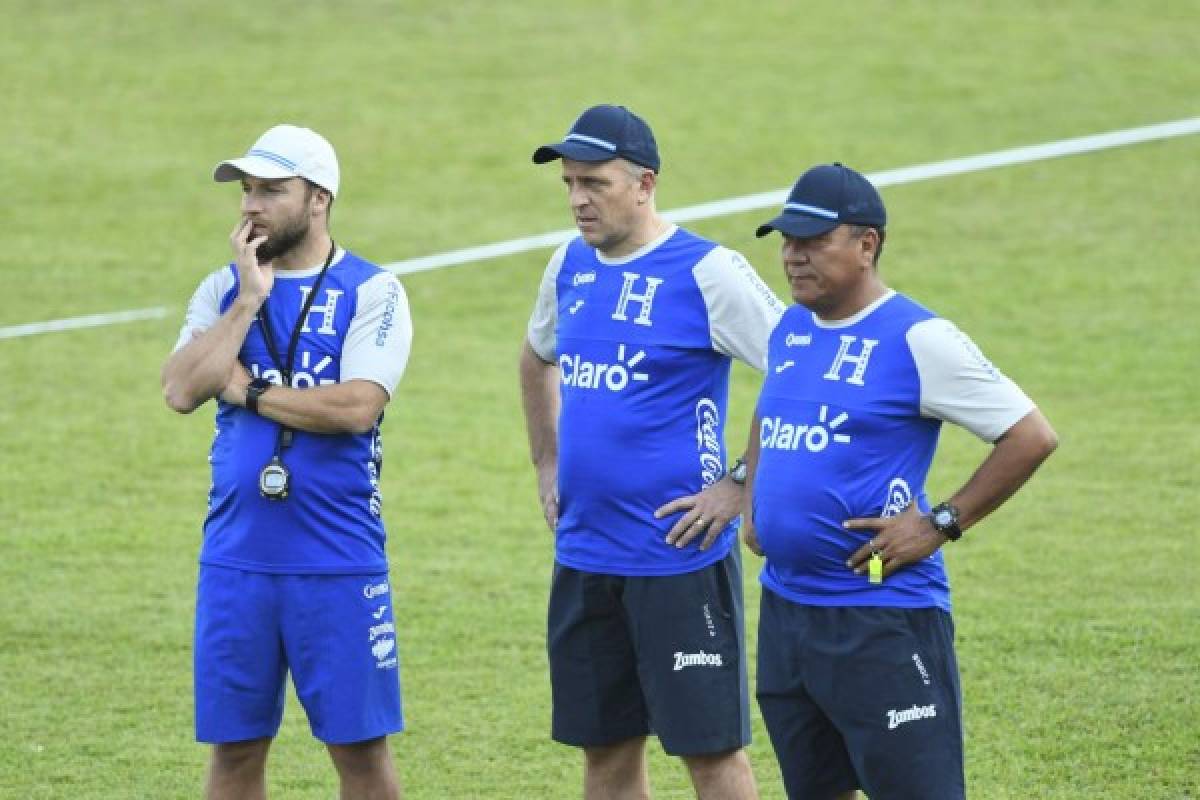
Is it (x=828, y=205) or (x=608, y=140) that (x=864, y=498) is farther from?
(x=608, y=140)

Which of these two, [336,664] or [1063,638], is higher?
[336,664]

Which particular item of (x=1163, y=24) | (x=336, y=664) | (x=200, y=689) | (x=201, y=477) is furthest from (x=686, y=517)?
(x=1163, y=24)

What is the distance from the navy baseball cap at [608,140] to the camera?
676cm

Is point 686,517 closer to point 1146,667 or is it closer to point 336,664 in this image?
point 336,664

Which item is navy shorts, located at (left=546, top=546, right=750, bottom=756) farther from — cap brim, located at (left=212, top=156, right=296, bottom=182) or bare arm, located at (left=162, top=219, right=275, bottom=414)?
cap brim, located at (left=212, top=156, right=296, bottom=182)

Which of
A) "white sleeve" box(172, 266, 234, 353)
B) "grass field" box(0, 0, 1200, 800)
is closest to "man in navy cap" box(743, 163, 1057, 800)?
"white sleeve" box(172, 266, 234, 353)

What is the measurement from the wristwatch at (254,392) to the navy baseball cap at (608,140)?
117 centimetres

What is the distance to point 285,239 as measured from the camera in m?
6.78

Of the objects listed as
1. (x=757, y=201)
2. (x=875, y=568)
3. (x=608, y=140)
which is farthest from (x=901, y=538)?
(x=757, y=201)

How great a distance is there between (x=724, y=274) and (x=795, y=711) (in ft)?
4.60

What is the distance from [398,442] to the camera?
13.4 meters

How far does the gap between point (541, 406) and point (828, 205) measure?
5.58ft

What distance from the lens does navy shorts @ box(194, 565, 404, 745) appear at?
22.1ft

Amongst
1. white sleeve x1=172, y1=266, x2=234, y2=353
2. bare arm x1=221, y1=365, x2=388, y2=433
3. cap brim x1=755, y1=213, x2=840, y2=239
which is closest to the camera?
cap brim x1=755, y1=213, x2=840, y2=239
